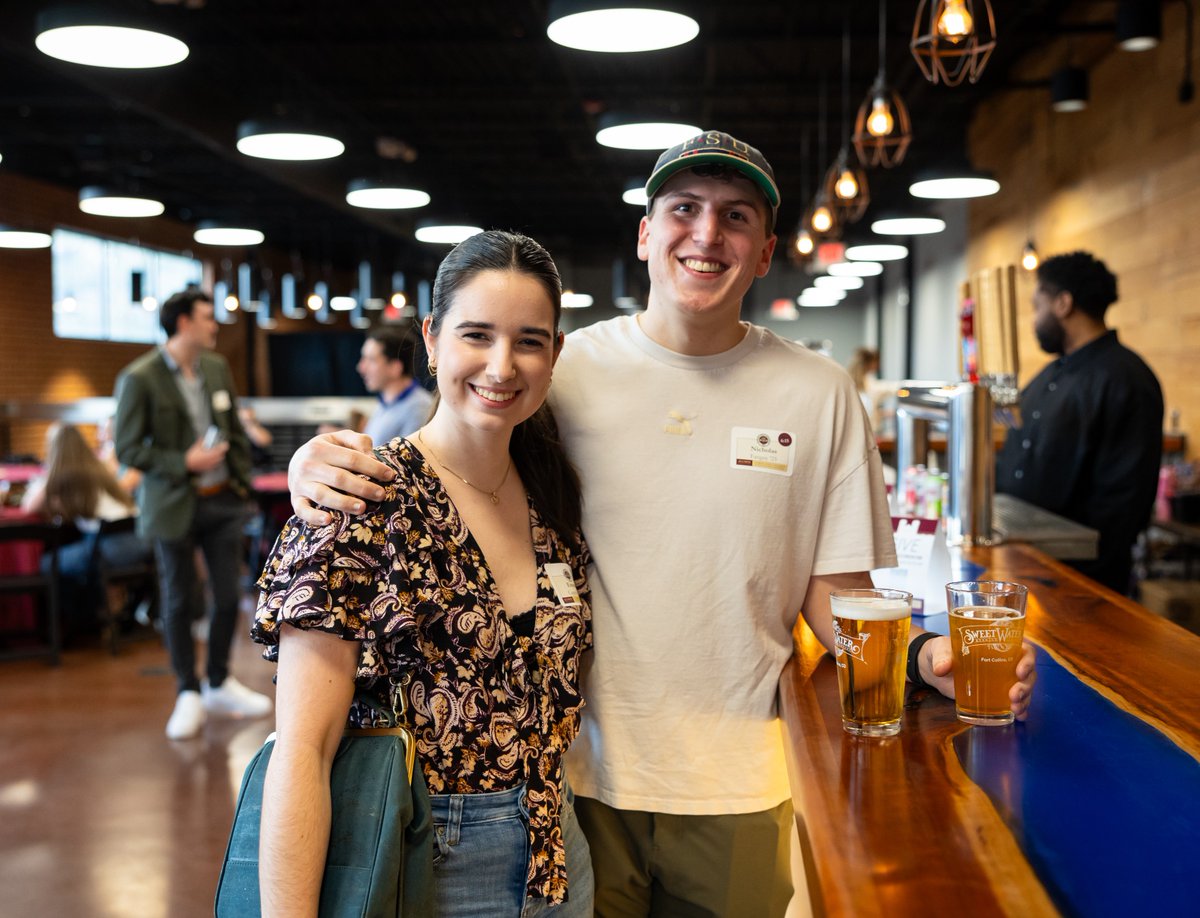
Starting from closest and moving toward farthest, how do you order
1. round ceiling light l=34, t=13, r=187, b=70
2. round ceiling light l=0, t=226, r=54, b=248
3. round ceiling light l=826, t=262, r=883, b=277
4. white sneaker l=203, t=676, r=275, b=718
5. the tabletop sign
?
the tabletop sign → round ceiling light l=34, t=13, r=187, b=70 → white sneaker l=203, t=676, r=275, b=718 → round ceiling light l=0, t=226, r=54, b=248 → round ceiling light l=826, t=262, r=883, b=277

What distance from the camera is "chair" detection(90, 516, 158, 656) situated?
22.7ft

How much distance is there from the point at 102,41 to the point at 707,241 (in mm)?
3055

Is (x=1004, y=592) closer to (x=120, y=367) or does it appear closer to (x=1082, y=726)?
(x=1082, y=726)

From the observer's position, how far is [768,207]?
1.79 m

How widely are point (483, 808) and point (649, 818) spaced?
38 cm

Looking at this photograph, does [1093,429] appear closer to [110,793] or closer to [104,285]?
[110,793]

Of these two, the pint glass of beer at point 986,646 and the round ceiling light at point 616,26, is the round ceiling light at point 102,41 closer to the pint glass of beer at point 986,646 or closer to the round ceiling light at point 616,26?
the round ceiling light at point 616,26

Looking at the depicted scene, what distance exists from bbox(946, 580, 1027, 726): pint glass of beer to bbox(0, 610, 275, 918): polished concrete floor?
272 centimetres

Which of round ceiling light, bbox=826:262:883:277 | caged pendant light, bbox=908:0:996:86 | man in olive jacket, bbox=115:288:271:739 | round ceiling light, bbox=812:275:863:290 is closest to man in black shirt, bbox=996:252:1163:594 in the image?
caged pendant light, bbox=908:0:996:86

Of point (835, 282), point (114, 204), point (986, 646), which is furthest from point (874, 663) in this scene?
point (835, 282)

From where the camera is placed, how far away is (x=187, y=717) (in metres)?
5.16

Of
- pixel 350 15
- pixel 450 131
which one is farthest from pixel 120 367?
pixel 350 15

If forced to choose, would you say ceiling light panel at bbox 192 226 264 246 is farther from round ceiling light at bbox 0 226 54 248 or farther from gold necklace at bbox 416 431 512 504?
gold necklace at bbox 416 431 512 504

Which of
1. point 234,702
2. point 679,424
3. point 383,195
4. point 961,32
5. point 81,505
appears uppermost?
point 383,195
